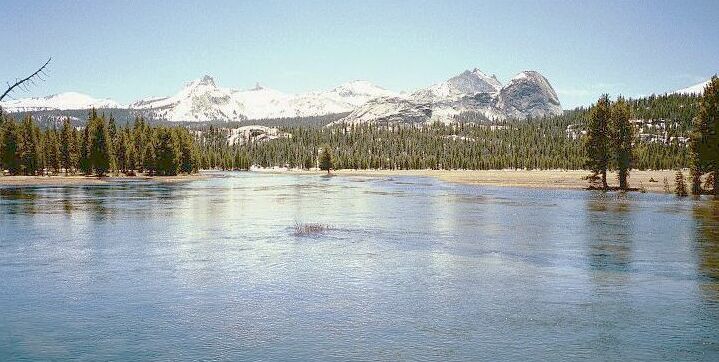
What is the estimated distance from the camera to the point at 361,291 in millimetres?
22500

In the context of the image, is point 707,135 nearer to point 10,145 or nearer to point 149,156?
point 149,156

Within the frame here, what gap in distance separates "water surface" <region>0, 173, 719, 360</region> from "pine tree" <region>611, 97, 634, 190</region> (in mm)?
51254

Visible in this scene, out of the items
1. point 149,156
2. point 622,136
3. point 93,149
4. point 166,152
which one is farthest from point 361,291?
point 149,156

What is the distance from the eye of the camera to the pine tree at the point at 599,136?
93.3 meters

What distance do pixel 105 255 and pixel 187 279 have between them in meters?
8.71

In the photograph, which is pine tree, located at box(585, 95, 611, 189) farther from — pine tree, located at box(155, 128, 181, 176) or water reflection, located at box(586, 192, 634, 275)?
pine tree, located at box(155, 128, 181, 176)

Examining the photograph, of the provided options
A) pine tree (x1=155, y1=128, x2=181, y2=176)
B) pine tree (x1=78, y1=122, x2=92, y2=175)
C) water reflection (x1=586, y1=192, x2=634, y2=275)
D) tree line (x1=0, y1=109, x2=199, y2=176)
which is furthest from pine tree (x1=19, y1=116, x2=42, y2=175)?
water reflection (x1=586, y1=192, x2=634, y2=275)

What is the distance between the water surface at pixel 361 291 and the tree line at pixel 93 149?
4121 inches

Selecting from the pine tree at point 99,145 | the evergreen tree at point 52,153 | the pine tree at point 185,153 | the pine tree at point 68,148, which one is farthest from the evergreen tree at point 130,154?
the pine tree at point 99,145

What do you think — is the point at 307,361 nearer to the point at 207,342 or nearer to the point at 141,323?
the point at 207,342

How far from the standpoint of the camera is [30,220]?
47.3 meters

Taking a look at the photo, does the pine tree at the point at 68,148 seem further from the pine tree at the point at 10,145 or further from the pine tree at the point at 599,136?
the pine tree at the point at 599,136

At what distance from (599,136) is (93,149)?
4559 inches

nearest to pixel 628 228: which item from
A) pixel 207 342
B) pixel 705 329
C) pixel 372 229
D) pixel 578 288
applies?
pixel 372 229
